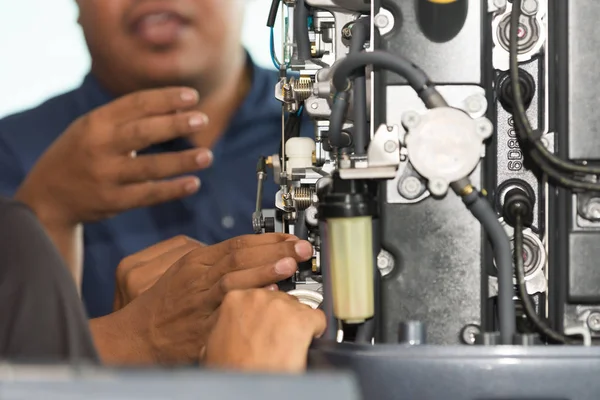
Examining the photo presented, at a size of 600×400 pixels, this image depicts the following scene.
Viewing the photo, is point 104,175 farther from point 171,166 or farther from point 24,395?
point 24,395

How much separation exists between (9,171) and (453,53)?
2.64 meters

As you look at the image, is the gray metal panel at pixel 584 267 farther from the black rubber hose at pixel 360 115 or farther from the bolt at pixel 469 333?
the black rubber hose at pixel 360 115

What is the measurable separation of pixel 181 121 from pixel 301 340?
1660mm

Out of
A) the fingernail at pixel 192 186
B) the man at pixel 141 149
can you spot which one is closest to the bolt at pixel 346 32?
the man at pixel 141 149

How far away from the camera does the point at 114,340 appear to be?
286cm

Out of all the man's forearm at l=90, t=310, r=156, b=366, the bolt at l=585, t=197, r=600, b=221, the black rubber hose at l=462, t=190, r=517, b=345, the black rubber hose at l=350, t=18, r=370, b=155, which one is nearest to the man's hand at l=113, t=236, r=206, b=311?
the man's forearm at l=90, t=310, r=156, b=366

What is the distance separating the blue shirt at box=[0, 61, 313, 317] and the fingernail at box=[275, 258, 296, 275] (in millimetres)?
1492

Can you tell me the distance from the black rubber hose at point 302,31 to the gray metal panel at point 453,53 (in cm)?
68

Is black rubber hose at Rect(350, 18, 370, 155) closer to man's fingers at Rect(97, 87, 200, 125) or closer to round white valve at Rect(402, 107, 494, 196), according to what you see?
round white valve at Rect(402, 107, 494, 196)

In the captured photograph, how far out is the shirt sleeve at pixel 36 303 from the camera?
1.28 metres

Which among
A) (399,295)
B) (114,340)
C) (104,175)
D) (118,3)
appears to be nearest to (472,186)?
(399,295)

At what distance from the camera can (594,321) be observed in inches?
68.6

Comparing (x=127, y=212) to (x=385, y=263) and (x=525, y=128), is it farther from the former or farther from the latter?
(x=525, y=128)

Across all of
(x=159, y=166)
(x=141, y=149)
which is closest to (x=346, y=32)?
(x=159, y=166)
